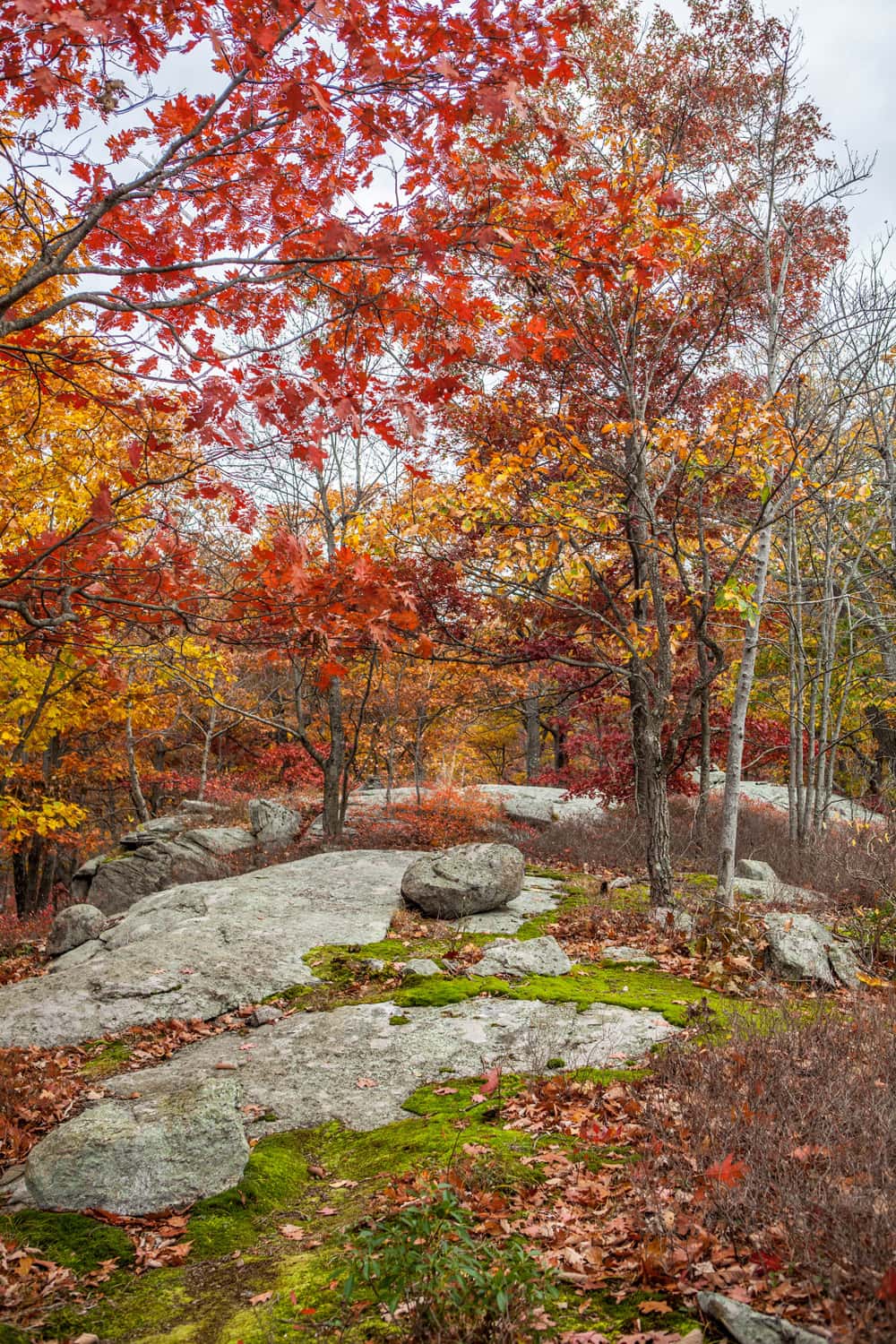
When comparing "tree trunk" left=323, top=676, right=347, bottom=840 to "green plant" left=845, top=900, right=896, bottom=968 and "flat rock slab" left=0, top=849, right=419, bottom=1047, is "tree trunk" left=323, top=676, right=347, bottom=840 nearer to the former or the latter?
"flat rock slab" left=0, top=849, right=419, bottom=1047

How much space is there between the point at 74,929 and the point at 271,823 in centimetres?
591

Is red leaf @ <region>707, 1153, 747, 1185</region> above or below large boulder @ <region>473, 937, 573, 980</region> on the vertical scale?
above

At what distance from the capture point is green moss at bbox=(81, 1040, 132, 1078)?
550 centimetres

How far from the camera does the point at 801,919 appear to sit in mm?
6801

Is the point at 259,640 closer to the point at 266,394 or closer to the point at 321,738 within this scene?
the point at 266,394

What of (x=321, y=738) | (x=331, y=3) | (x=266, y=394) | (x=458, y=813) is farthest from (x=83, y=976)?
(x=321, y=738)

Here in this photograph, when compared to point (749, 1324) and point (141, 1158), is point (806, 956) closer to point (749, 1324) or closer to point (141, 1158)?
point (749, 1324)

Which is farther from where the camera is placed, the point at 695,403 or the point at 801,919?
the point at 695,403

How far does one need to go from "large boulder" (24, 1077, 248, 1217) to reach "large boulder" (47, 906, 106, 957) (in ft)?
19.3

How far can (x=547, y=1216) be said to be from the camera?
10.1 ft

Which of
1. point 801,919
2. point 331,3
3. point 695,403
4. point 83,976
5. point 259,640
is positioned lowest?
point 83,976

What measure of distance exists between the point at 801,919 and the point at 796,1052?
3020 millimetres

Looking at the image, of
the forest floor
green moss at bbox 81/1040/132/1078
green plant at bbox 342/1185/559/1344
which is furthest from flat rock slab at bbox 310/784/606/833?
green plant at bbox 342/1185/559/1344

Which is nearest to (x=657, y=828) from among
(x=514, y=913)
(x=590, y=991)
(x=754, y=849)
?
(x=514, y=913)
